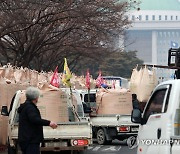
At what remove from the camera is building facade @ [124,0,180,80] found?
508 feet

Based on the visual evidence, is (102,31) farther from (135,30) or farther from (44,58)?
(135,30)

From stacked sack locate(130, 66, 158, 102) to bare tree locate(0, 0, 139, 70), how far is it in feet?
13.4

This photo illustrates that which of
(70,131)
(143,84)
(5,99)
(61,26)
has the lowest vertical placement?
(70,131)

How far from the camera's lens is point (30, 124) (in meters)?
10.4

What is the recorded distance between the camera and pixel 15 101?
15320 millimetres

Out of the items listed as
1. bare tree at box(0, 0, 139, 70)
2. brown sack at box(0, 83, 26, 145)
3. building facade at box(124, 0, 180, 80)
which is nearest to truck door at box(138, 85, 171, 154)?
brown sack at box(0, 83, 26, 145)

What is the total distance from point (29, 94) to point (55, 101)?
428cm

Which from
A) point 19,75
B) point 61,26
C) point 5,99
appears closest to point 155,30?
point 61,26

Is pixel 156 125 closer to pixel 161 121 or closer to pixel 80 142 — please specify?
pixel 161 121

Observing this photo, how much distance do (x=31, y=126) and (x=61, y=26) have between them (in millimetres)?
29470

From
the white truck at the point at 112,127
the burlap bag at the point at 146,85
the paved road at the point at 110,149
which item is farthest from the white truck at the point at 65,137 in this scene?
the burlap bag at the point at 146,85

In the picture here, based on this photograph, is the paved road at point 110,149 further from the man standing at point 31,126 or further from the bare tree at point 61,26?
the man standing at point 31,126

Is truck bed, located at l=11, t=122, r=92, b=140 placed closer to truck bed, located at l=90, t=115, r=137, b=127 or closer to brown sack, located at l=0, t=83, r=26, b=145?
brown sack, located at l=0, t=83, r=26, b=145

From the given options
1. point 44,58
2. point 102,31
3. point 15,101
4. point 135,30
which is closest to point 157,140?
point 15,101
